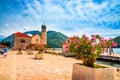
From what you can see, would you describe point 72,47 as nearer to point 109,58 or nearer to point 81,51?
point 81,51

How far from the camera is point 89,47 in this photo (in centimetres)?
688

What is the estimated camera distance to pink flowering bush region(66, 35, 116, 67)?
6877 mm

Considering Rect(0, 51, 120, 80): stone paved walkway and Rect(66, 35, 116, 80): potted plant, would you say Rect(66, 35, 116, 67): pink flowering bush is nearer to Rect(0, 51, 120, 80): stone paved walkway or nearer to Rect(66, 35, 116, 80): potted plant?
Rect(66, 35, 116, 80): potted plant

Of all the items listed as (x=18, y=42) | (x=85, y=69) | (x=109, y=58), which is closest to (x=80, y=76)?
(x=85, y=69)

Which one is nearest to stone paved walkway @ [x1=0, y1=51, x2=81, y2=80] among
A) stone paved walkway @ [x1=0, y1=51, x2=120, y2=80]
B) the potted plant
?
stone paved walkway @ [x1=0, y1=51, x2=120, y2=80]

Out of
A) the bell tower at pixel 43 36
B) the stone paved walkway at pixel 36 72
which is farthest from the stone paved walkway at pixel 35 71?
the bell tower at pixel 43 36

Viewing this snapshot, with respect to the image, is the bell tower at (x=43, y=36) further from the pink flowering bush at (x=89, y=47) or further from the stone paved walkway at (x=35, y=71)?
the pink flowering bush at (x=89, y=47)

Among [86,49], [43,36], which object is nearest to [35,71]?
[86,49]

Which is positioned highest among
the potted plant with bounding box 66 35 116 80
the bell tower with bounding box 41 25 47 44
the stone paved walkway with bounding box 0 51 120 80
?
the bell tower with bounding box 41 25 47 44

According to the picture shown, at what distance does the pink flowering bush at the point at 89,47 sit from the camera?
688 cm

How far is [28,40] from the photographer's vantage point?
83562 millimetres

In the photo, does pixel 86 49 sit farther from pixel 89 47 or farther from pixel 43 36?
pixel 43 36

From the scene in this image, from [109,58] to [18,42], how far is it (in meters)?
54.3

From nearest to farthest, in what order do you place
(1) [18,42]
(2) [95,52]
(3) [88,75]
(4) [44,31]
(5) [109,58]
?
(3) [88,75] < (2) [95,52] < (5) [109,58] < (1) [18,42] < (4) [44,31]
